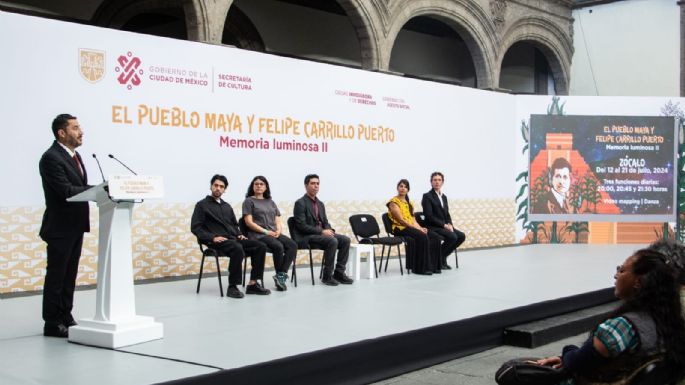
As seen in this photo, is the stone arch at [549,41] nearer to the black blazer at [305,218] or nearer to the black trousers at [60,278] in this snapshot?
the black blazer at [305,218]

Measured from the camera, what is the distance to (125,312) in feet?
13.9

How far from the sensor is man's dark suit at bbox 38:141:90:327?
4.20 m

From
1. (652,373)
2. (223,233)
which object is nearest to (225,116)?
(223,233)

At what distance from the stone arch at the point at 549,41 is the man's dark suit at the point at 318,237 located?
668 centimetres

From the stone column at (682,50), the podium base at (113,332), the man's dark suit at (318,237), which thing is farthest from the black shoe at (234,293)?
the stone column at (682,50)

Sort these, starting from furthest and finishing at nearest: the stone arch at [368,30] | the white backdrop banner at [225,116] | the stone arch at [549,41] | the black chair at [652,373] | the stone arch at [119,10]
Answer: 1. the stone arch at [549,41]
2. the stone arch at [119,10]
3. the stone arch at [368,30]
4. the white backdrop banner at [225,116]
5. the black chair at [652,373]

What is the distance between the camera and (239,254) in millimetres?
6008

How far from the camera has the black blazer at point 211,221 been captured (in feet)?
20.0

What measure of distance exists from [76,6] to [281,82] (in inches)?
161

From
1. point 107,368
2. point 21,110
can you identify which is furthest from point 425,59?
point 107,368

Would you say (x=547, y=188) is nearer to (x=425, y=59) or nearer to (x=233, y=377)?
(x=425, y=59)

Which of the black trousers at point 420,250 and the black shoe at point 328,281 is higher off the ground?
the black trousers at point 420,250

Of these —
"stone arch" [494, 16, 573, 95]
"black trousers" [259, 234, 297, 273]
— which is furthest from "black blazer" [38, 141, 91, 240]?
"stone arch" [494, 16, 573, 95]

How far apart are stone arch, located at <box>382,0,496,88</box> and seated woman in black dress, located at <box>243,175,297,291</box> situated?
17.0ft
